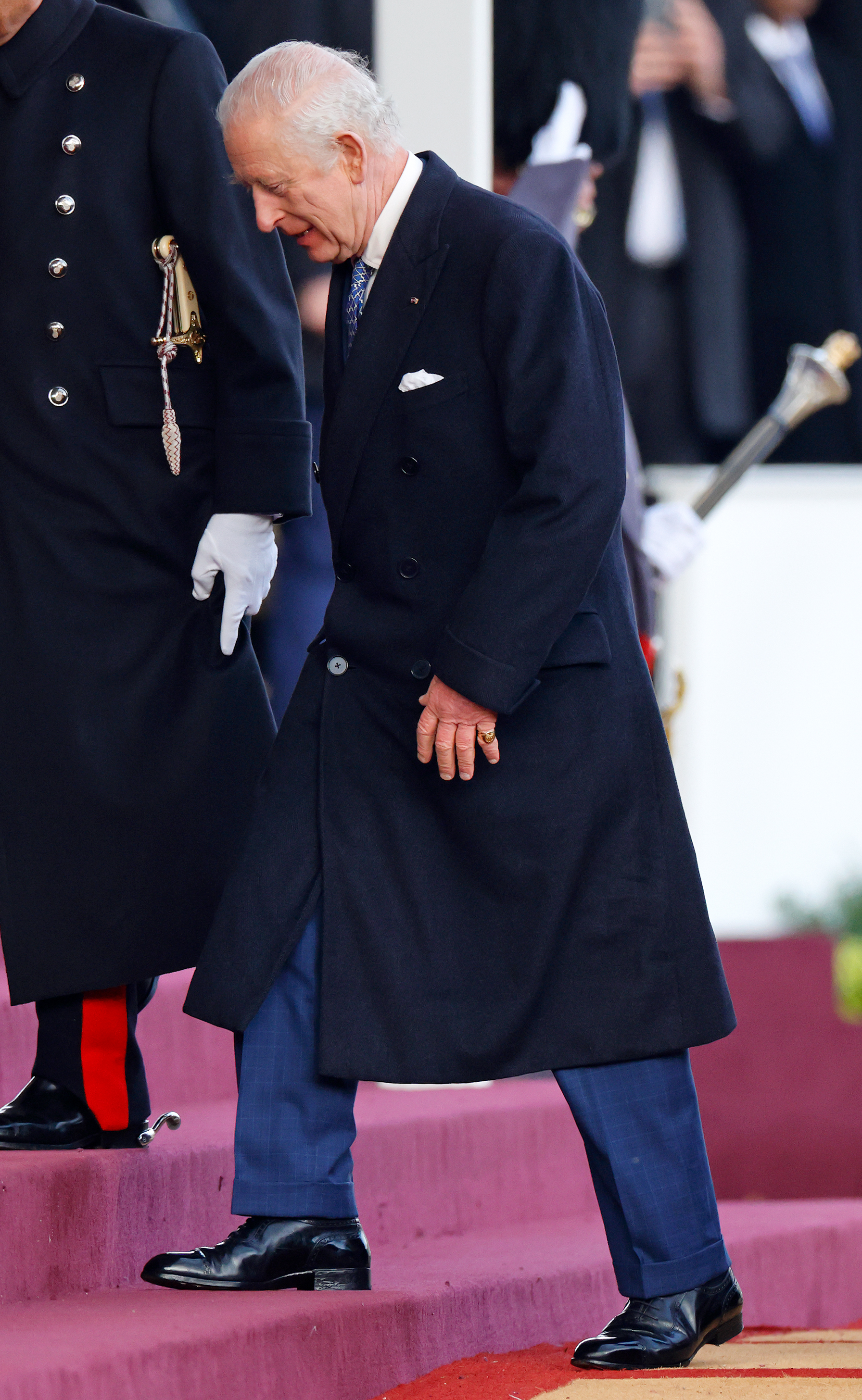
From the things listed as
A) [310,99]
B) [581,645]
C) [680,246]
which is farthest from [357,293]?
[680,246]

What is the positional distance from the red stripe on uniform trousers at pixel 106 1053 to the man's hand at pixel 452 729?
2.06 ft

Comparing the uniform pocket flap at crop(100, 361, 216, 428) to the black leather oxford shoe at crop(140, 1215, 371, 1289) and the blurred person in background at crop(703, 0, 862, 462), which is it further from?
the blurred person in background at crop(703, 0, 862, 462)

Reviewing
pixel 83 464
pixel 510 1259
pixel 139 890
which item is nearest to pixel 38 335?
pixel 83 464

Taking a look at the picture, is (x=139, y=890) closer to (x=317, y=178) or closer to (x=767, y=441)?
(x=317, y=178)

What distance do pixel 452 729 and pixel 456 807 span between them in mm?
100

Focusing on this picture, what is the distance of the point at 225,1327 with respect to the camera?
1913 mm

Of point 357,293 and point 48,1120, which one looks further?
point 48,1120

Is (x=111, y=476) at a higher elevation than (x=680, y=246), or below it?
higher

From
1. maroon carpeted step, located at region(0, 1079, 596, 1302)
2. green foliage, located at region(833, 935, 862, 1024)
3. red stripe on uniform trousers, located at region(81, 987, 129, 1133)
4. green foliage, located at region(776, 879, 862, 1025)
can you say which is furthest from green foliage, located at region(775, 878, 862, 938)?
red stripe on uniform trousers, located at region(81, 987, 129, 1133)

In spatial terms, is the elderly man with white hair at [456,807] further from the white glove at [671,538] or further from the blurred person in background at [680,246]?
the blurred person in background at [680,246]

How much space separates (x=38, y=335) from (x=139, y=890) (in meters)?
0.68

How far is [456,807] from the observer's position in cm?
212

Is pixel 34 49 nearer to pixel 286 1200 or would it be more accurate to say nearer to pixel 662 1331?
pixel 286 1200

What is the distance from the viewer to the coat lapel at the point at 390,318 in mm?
2123
